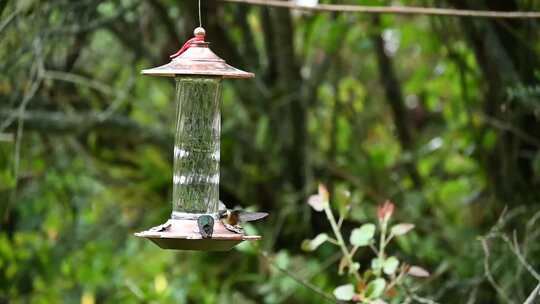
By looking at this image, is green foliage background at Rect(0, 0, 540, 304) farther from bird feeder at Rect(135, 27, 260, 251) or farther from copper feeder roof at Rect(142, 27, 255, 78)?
copper feeder roof at Rect(142, 27, 255, 78)

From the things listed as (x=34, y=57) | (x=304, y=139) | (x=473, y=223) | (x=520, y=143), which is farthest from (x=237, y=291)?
(x=34, y=57)

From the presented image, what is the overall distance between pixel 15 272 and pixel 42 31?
1.92 m

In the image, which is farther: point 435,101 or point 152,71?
point 435,101

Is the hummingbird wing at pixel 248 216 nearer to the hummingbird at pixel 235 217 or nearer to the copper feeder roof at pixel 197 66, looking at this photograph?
the hummingbird at pixel 235 217

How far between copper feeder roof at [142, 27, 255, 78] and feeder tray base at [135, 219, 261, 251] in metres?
0.34

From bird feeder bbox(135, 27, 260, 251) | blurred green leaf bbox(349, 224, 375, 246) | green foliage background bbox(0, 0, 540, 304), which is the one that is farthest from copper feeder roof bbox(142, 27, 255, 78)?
green foliage background bbox(0, 0, 540, 304)

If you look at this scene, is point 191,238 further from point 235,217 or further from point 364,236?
point 364,236

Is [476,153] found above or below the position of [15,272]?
above

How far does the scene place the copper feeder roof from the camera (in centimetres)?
233

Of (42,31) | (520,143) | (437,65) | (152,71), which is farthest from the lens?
(437,65)

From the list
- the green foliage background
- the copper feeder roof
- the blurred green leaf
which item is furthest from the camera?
the green foliage background

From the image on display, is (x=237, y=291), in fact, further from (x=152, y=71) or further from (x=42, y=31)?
(x=152, y=71)

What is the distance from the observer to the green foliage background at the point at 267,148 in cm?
412

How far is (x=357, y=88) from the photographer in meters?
5.88
